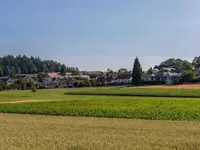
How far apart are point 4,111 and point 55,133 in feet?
66.6

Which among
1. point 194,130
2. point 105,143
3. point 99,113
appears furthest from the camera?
point 99,113

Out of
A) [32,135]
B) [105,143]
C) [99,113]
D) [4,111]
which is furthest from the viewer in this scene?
[4,111]

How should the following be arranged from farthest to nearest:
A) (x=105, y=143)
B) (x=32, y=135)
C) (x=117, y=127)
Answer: (x=117, y=127), (x=32, y=135), (x=105, y=143)

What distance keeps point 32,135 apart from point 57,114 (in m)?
14.8

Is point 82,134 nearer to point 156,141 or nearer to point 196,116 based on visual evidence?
point 156,141

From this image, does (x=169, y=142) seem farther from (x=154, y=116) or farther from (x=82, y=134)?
(x=154, y=116)

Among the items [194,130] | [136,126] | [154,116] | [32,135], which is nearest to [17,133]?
[32,135]

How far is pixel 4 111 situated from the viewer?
136 ft

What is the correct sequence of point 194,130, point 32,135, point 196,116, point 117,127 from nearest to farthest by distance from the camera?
point 32,135 < point 194,130 < point 117,127 < point 196,116

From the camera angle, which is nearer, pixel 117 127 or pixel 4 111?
pixel 117 127

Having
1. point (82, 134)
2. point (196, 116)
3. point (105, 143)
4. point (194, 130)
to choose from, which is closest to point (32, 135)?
point (82, 134)

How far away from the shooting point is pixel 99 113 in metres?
35.8

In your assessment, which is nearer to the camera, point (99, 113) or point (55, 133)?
point (55, 133)

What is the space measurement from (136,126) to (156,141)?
634 centimetres
